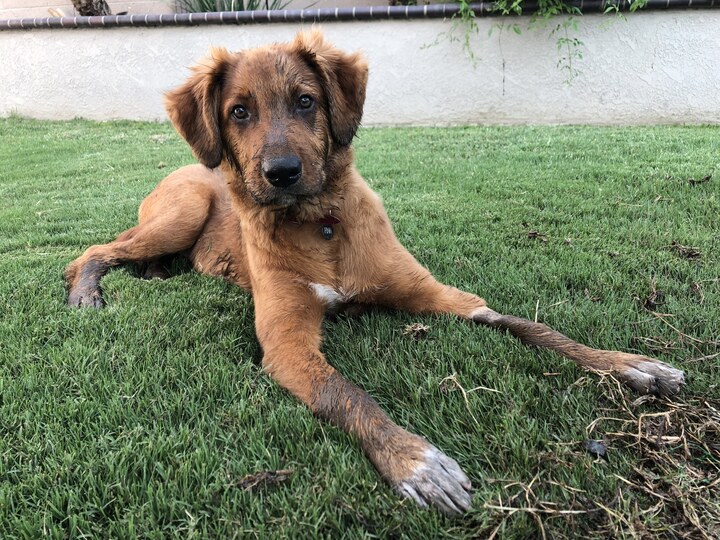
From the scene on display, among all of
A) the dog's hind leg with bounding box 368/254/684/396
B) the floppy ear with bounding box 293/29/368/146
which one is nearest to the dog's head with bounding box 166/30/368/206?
the floppy ear with bounding box 293/29/368/146

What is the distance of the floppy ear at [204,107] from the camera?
2807 mm

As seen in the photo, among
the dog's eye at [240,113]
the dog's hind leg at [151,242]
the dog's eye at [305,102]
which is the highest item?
the dog's eye at [305,102]

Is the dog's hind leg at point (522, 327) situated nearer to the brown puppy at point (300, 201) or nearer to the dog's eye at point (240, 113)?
the brown puppy at point (300, 201)

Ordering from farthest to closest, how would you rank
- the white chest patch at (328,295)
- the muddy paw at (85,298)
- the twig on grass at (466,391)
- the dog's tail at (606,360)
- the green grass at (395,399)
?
the muddy paw at (85,298) → the white chest patch at (328,295) → the dog's tail at (606,360) → the twig on grass at (466,391) → the green grass at (395,399)

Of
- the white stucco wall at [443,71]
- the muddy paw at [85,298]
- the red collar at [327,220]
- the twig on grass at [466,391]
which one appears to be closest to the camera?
the twig on grass at [466,391]

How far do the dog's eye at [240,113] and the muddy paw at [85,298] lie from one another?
1364 millimetres

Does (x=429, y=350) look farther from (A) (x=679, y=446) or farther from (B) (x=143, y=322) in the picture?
(B) (x=143, y=322)

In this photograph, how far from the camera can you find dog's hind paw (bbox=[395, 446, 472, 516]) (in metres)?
1.50

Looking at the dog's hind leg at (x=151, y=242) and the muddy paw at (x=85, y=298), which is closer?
the muddy paw at (x=85, y=298)

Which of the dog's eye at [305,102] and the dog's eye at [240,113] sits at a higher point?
the dog's eye at [305,102]

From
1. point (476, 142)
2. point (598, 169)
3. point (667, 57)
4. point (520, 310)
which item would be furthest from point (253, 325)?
point (667, 57)

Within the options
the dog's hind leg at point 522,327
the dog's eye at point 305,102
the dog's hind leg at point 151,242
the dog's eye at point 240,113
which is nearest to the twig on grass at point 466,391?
the dog's hind leg at point 522,327

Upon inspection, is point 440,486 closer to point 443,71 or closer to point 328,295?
point 328,295

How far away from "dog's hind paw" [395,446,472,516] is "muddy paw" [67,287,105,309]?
2206mm
